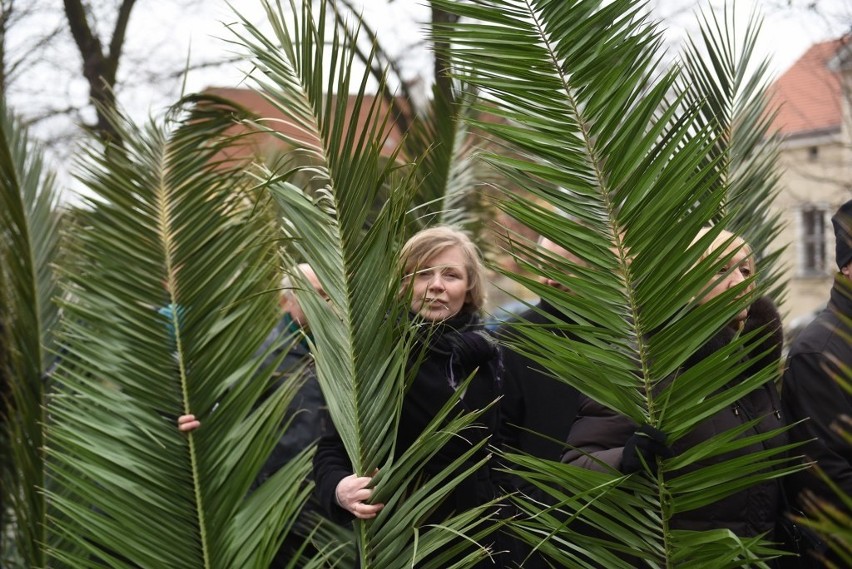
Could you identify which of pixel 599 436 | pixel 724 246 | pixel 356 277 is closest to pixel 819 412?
pixel 599 436

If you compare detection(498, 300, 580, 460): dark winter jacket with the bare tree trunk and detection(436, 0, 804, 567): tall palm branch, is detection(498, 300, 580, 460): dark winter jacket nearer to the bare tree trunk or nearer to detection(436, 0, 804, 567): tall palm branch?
detection(436, 0, 804, 567): tall palm branch

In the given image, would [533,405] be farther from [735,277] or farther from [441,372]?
[735,277]

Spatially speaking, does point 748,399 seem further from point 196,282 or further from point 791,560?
point 196,282

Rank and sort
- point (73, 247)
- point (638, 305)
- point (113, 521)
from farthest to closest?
1. point (73, 247)
2. point (113, 521)
3. point (638, 305)

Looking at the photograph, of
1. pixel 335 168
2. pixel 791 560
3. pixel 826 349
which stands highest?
pixel 335 168

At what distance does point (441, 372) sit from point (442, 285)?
268 mm

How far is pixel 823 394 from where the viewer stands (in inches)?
104

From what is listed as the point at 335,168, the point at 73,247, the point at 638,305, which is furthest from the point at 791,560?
the point at 73,247

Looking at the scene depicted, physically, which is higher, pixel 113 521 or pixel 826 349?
pixel 826 349

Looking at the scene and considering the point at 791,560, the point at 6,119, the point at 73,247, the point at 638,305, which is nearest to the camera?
the point at 638,305

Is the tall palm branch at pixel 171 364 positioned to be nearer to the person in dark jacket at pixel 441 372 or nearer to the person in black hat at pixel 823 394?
the person in dark jacket at pixel 441 372

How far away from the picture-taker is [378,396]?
2711 millimetres

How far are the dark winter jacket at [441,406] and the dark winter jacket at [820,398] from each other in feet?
2.71

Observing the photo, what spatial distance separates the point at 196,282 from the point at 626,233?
175 centimetres
